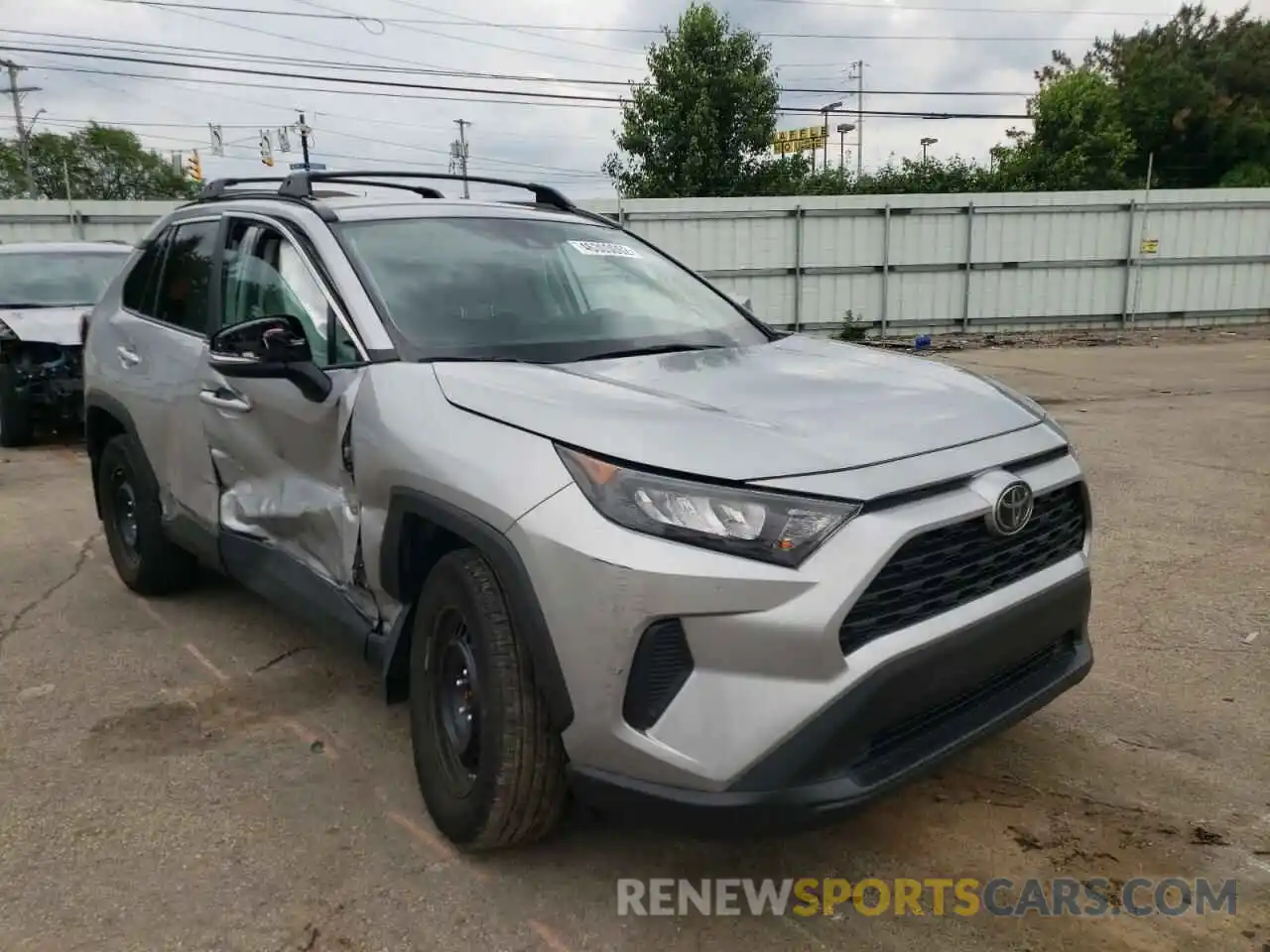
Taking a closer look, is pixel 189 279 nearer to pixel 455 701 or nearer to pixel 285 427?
pixel 285 427

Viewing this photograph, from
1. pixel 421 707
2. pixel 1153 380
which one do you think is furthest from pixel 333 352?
pixel 1153 380

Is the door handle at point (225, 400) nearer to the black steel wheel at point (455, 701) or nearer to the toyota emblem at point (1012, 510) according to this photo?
the black steel wheel at point (455, 701)

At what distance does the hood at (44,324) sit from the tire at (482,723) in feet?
22.4

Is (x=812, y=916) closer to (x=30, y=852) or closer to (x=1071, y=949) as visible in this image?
(x=1071, y=949)

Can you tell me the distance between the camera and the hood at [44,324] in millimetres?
8125

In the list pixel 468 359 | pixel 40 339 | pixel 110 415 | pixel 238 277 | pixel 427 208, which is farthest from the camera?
pixel 40 339

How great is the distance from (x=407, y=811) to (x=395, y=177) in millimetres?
2434

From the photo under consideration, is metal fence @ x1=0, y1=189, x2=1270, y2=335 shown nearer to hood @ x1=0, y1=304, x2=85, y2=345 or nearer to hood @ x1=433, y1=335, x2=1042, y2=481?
hood @ x1=0, y1=304, x2=85, y2=345

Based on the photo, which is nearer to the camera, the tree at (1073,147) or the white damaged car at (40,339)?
the white damaged car at (40,339)

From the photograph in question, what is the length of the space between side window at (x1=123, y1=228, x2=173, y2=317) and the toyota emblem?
141 inches

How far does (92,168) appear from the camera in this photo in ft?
198

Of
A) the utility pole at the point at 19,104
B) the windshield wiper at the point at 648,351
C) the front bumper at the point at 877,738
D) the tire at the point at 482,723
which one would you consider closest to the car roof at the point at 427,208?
the windshield wiper at the point at 648,351

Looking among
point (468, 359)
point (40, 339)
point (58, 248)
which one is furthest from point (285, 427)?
point (58, 248)

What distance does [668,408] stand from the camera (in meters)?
2.38
